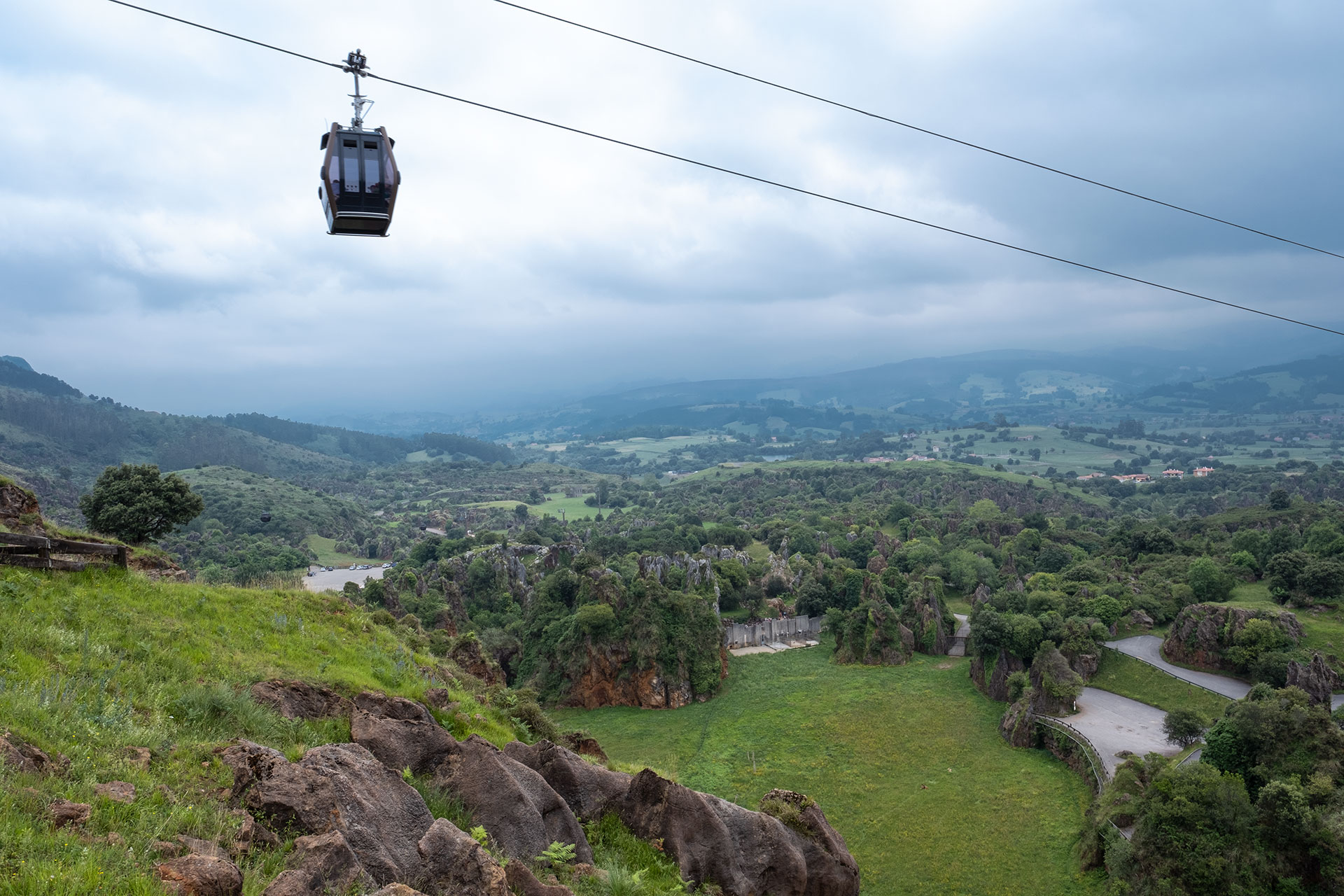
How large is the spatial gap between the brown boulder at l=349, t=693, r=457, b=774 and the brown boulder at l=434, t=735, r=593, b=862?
0.29 m

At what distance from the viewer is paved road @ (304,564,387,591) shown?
→ 258ft

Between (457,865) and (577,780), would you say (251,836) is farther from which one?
(577,780)

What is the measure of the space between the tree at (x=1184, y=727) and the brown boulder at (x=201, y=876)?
38737 millimetres

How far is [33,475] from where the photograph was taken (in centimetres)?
11275

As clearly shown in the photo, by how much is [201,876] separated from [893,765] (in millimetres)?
34950

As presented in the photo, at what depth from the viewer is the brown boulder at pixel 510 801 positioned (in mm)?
10008

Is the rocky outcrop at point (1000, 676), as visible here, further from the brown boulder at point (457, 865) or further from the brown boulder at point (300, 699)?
the brown boulder at point (457, 865)

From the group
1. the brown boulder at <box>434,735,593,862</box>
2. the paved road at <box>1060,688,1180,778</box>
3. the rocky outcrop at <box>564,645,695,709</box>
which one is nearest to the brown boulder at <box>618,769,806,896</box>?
the brown boulder at <box>434,735,593,862</box>

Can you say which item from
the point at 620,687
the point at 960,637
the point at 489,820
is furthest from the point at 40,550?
the point at 960,637

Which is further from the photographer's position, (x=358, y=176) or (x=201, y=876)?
(x=358, y=176)

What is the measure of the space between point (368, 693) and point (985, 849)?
25.7 metres

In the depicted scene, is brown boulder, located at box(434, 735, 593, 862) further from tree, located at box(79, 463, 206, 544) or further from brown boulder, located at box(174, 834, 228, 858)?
tree, located at box(79, 463, 206, 544)

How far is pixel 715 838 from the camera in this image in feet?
38.3

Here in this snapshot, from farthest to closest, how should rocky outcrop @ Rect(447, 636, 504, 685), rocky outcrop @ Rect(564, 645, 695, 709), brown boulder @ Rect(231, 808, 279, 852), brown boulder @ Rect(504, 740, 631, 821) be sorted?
1. rocky outcrop @ Rect(564, 645, 695, 709)
2. rocky outcrop @ Rect(447, 636, 504, 685)
3. brown boulder @ Rect(504, 740, 631, 821)
4. brown boulder @ Rect(231, 808, 279, 852)
